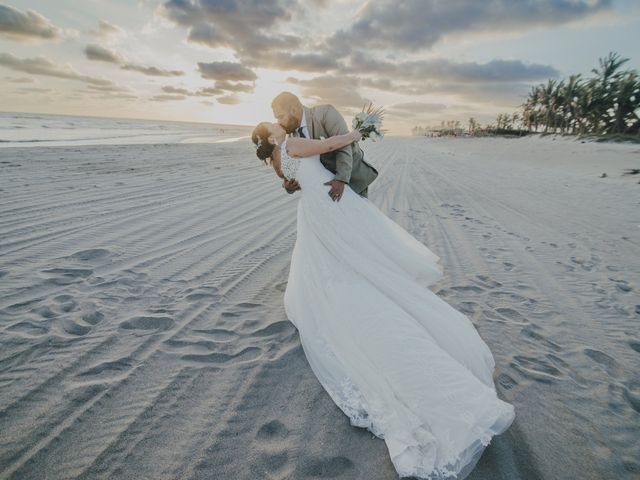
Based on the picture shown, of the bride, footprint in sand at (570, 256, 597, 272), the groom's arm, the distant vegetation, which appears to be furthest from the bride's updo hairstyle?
the distant vegetation

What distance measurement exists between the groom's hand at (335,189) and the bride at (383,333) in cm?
4

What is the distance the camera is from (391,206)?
7.48 m

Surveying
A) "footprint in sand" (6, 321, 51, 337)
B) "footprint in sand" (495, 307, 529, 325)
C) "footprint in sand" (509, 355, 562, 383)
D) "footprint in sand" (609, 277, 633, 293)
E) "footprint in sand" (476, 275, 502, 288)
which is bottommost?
"footprint in sand" (609, 277, 633, 293)

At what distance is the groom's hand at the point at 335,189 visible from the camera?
2.58m

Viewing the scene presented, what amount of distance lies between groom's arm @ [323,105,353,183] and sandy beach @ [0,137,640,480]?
4.73ft

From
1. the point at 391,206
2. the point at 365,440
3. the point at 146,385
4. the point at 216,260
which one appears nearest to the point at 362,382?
the point at 365,440

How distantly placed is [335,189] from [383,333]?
1.18 meters

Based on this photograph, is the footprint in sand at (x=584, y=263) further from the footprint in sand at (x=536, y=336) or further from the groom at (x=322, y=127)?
the groom at (x=322, y=127)

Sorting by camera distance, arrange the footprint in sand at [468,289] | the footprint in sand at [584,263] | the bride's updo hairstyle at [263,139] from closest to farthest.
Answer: the bride's updo hairstyle at [263,139]
the footprint in sand at [468,289]
the footprint in sand at [584,263]

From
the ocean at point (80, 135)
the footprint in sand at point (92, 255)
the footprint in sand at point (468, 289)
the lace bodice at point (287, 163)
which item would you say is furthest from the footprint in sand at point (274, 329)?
the ocean at point (80, 135)

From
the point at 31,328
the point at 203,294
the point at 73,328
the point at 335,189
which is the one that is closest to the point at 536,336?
the point at 335,189

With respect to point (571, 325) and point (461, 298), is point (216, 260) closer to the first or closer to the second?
point (461, 298)

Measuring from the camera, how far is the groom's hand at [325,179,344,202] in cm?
258

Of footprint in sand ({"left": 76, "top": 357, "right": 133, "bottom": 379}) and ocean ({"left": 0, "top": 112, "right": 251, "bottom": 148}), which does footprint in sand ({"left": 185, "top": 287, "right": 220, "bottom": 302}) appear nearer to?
footprint in sand ({"left": 76, "top": 357, "right": 133, "bottom": 379})
